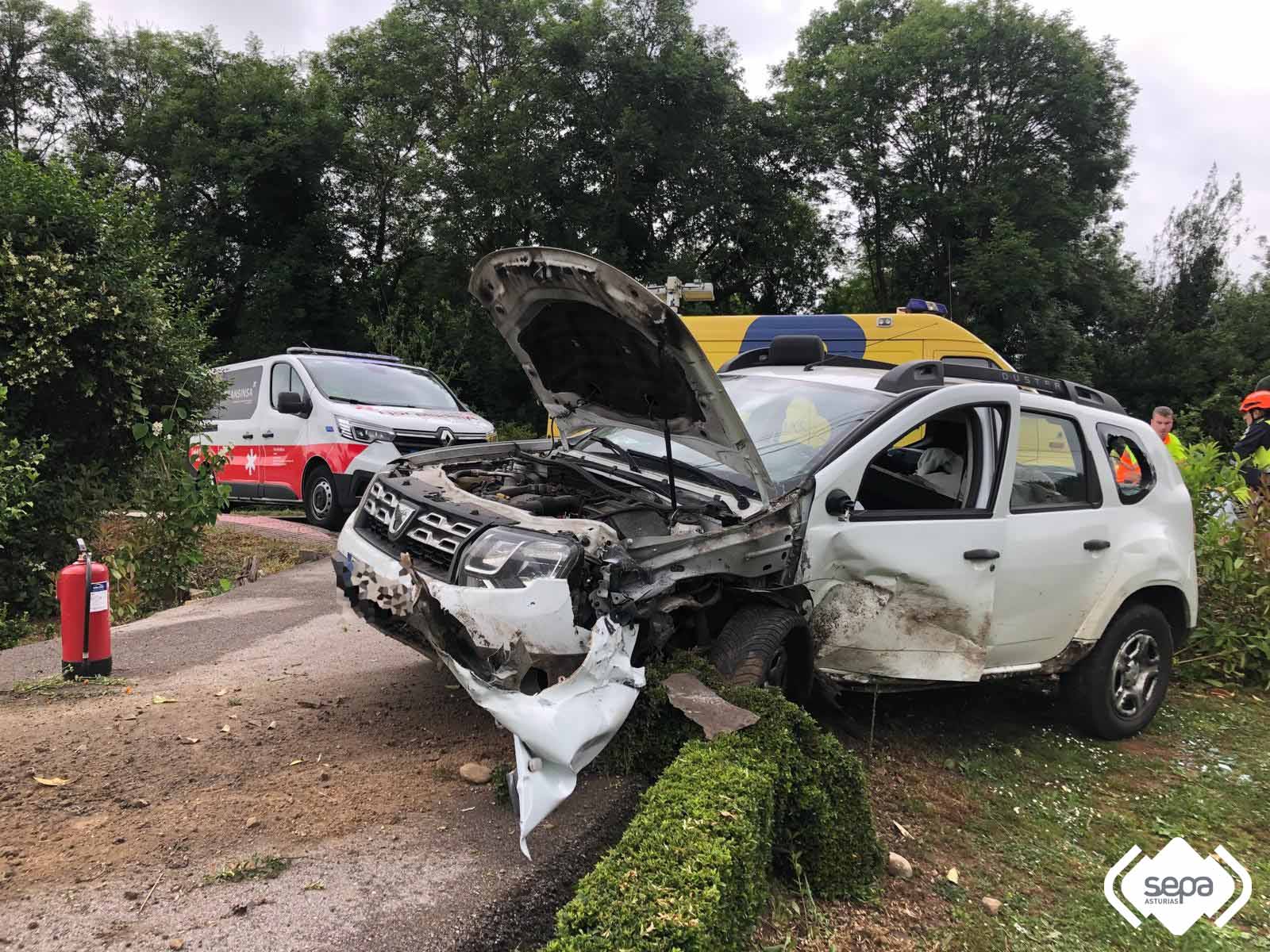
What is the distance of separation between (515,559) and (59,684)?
9.47 feet

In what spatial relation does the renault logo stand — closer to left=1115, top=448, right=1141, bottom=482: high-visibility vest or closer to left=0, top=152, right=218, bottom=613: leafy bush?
left=1115, top=448, right=1141, bottom=482: high-visibility vest

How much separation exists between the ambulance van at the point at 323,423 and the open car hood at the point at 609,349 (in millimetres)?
4016

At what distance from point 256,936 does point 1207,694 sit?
6012 mm

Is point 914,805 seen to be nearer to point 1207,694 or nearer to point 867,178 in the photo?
point 1207,694

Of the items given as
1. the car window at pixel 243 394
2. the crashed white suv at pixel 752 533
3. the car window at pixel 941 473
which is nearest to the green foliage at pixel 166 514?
the car window at pixel 243 394

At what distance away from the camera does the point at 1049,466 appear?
4344 millimetres

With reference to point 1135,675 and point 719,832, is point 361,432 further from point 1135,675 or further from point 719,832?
point 719,832

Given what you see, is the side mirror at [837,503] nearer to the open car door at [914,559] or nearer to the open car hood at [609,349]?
the open car door at [914,559]

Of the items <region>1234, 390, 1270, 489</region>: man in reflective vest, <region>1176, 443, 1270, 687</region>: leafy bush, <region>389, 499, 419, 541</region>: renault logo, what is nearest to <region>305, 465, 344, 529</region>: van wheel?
<region>389, 499, 419, 541</region>: renault logo

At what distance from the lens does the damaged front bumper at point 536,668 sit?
2.79 meters

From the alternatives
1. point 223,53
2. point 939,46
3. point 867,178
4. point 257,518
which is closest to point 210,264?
point 223,53

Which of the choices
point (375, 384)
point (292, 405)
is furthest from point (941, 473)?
point (292, 405)

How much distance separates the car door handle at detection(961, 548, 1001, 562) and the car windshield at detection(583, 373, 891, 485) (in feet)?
2.41

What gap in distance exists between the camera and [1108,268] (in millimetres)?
23609
